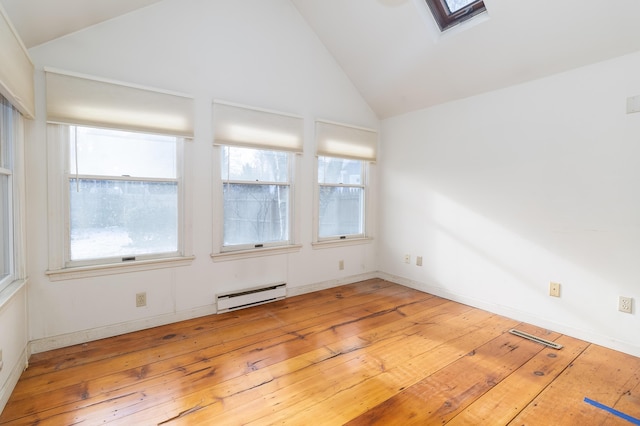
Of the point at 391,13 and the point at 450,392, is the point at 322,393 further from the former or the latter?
the point at 391,13

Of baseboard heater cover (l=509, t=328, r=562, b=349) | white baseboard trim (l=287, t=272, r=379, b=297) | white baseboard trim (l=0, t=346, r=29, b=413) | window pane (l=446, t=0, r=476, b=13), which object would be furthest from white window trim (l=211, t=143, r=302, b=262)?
baseboard heater cover (l=509, t=328, r=562, b=349)

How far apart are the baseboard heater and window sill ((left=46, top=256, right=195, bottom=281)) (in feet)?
1.77

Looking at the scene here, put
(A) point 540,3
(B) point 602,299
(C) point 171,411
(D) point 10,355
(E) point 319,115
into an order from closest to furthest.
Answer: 1. (C) point 171,411
2. (D) point 10,355
3. (A) point 540,3
4. (B) point 602,299
5. (E) point 319,115

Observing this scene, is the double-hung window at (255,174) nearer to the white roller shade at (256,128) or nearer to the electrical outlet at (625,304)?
the white roller shade at (256,128)

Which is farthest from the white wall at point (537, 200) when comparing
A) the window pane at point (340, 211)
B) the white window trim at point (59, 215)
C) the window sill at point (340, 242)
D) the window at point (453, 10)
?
the white window trim at point (59, 215)

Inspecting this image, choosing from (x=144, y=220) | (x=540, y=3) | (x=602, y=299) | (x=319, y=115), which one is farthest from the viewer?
(x=319, y=115)

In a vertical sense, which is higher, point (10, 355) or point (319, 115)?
point (319, 115)

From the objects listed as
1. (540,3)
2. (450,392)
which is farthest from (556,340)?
(540,3)

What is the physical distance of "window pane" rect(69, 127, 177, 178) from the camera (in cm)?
255

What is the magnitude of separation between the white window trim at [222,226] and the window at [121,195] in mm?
351

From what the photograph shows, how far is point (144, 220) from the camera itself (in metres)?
2.84

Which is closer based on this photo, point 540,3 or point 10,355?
point 10,355

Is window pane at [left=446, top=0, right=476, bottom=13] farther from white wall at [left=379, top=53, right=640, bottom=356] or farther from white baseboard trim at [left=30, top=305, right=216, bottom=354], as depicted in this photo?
white baseboard trim at [left=30, top=305, right=216, bottom=354]

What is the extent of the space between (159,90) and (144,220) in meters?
1.17
